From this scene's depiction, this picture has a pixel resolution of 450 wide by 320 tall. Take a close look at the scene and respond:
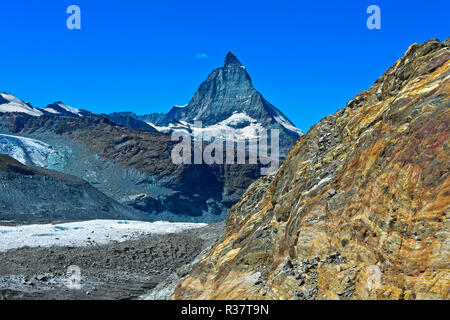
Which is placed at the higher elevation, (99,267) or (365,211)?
(365,211)

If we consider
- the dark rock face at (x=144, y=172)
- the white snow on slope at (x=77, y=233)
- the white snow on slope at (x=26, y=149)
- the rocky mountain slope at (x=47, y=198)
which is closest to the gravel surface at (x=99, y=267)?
the white snow on slope at (x=77, y=233)

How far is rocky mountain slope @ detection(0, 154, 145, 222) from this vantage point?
265ft

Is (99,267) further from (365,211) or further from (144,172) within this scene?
(144,172)

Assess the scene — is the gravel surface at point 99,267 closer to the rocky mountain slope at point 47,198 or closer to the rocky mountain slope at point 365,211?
the rocky mountain slope at point 365,211

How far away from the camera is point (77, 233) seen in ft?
156

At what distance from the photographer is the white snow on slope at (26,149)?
419 feet

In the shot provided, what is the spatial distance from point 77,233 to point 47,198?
45143 millimetres

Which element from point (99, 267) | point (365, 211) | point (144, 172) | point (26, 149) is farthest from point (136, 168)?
point (365, 211)

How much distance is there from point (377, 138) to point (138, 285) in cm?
2511

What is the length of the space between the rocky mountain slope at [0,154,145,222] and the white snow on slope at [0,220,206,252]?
27.9 m

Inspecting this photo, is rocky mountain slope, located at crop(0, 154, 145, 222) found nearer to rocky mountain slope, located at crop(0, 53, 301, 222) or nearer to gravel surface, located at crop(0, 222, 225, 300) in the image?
rocky mountain slope, located at crop(0, 53, 301, 222)

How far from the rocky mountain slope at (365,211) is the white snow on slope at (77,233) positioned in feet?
98.1

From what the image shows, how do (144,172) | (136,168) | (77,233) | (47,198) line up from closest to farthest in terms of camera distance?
1. (77,233)
2. (47,198)
3. (144,172)
4. (136,168)
